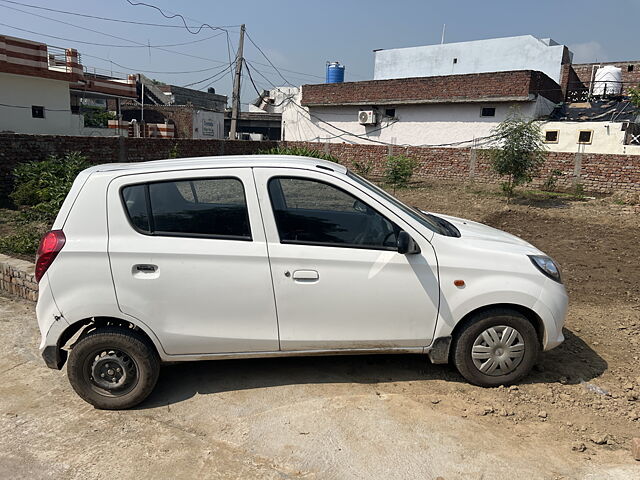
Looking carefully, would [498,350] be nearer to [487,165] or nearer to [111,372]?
[111,372]

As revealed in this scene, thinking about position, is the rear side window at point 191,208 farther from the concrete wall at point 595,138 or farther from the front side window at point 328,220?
the concrete wall at point 595,138

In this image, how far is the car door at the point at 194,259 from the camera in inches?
128

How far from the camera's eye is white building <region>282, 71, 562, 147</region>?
902 inches

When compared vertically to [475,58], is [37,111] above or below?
below

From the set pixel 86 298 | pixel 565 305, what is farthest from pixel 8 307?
pixel 565 305

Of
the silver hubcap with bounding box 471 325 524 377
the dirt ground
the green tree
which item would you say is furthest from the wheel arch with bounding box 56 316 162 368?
the green tree

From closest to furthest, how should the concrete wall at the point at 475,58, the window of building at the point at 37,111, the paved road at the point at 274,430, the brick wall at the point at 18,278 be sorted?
→ the paved road at the point at 274,430
the brick wall at the point at 18,278
the window of building at the point at 37,111
the concrete wall at the point at 475,58

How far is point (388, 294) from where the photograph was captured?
3.39 metres

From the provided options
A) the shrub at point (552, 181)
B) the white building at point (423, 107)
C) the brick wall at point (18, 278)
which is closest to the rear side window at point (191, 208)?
the brick wall at point (18, 278)

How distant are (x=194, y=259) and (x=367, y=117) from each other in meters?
25.9

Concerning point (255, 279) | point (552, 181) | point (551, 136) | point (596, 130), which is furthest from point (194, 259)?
point (551, 136)

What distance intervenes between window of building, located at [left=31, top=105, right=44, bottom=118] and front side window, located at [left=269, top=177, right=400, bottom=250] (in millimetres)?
23017

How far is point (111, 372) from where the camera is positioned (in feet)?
11.1

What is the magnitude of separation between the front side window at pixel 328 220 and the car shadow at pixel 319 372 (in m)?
1.17
